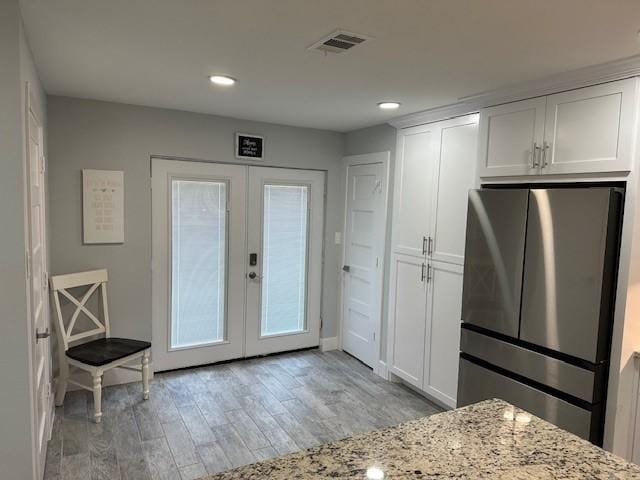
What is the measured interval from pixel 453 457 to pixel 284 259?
3.42 metres

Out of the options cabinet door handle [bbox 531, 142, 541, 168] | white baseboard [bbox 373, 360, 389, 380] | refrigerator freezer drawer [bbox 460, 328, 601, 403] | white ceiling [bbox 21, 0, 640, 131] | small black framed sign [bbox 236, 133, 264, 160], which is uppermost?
white ceiling [bbox 21, 0, 640, 131]

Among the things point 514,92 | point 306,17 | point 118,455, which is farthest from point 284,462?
point 514,92

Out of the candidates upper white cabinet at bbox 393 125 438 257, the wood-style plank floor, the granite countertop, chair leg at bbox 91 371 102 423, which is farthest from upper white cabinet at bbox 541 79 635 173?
chair leg at bbox 91 371 102 423

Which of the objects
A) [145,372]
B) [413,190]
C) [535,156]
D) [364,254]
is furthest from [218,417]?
[535,156]

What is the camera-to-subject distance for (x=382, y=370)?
411 centimetres

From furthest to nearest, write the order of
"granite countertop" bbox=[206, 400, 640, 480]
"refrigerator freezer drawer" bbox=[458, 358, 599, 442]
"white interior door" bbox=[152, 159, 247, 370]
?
"white interior door" bbox=[152, 159, 247, 370] → "refrigerator freezer drawer" bbox=[458, 358, 599, 442] → "granite countertop" bbox=[206, 400, 640, 480]

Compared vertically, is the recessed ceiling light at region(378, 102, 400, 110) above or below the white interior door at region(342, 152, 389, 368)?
above

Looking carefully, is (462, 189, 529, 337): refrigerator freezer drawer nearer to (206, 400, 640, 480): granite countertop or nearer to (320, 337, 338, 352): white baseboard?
(206, 400, 640, 480): granite countertop

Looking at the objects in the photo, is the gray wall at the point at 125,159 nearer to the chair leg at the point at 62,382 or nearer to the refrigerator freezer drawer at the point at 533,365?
the chair leg at the point at 62,382

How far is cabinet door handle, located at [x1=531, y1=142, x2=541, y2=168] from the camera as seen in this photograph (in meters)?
2.59

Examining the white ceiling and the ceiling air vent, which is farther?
the ceiling air vent

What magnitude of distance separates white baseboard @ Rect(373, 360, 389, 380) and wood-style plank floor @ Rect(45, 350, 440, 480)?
6 cm

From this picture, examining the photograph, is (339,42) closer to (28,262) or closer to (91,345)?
(28,262)

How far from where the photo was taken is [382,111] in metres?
3.50
